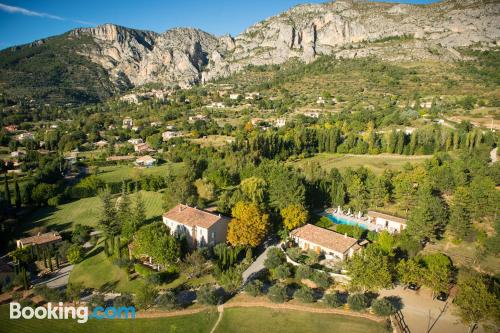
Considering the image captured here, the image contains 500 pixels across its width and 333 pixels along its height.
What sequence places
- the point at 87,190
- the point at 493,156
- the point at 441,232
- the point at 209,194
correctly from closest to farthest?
the point at 441,232 → the point at 209,194 → the point at 87,190 → the point at 493,156

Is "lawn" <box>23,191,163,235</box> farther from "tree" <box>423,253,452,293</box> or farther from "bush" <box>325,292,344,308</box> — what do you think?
"tree" <box>423,253,452,293</box>

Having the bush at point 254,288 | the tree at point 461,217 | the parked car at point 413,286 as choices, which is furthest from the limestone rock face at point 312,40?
the bush at point 254,288

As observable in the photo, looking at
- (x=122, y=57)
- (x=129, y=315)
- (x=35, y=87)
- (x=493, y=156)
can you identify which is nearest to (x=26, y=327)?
(x=129, y=315)

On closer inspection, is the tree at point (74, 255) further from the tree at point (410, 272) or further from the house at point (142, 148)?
the house at point (142, 148)

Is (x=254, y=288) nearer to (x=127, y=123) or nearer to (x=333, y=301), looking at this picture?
(x=333, y=301)

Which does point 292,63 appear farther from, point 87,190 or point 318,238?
point 318,238
